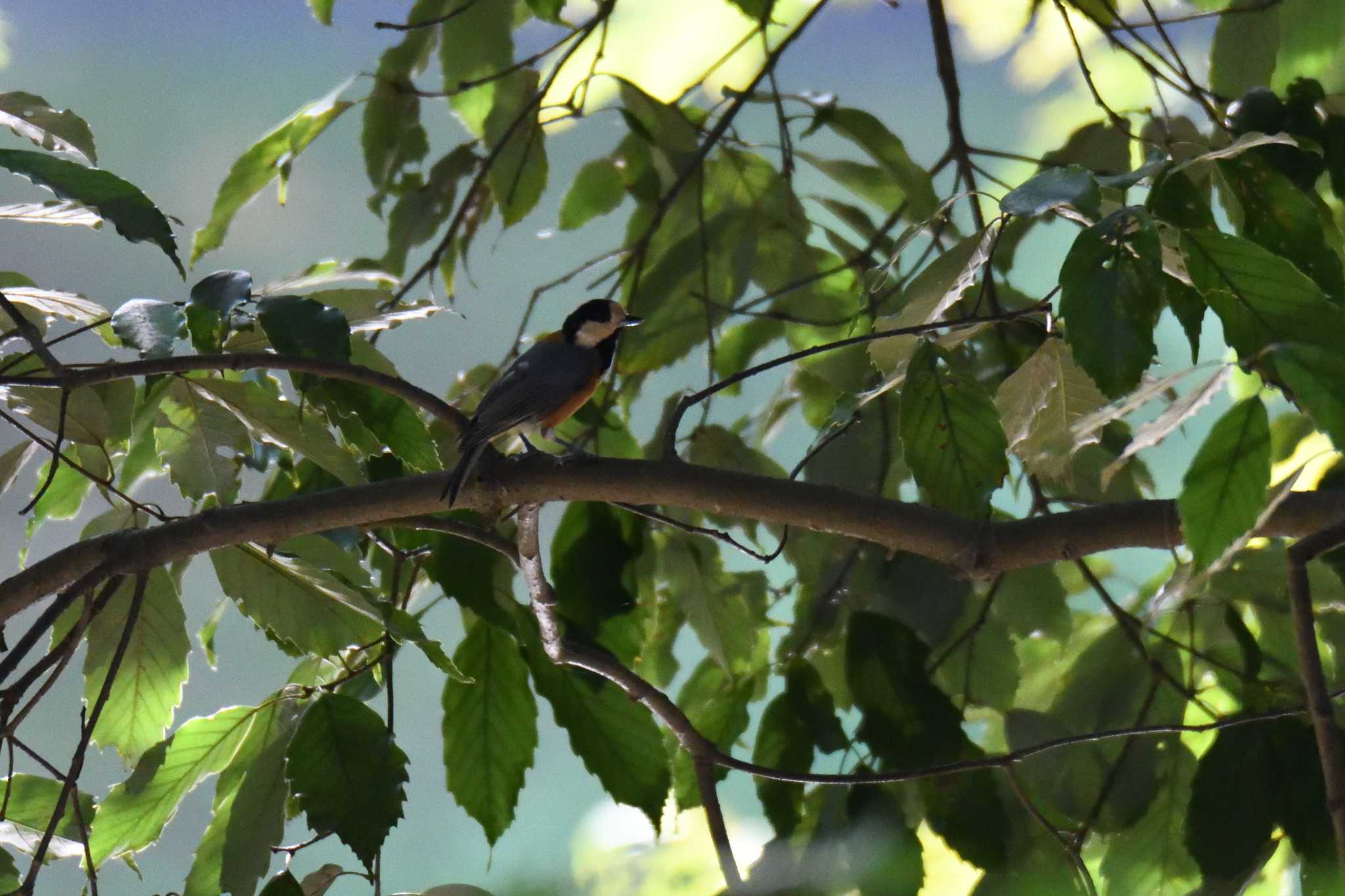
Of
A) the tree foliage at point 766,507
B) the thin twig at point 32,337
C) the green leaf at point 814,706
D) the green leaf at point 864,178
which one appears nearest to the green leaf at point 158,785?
the tree foliage at point 766,507

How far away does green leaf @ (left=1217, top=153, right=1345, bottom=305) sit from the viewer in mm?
610

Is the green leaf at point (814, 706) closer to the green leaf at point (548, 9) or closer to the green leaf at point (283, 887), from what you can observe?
the green leaf at point (283, 887)

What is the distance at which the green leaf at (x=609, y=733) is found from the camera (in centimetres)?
88

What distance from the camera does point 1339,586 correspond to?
0.99 metres

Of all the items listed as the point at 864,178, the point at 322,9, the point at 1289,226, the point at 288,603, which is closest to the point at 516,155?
the point at 322,9

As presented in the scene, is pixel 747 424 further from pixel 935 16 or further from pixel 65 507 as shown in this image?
pixel 65 507

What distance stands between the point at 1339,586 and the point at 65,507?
3.43 ft

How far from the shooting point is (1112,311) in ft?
1.68

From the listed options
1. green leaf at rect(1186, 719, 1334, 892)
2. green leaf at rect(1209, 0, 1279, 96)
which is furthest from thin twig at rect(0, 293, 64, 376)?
green leaf at rect(1209, 0, 1279, 96)

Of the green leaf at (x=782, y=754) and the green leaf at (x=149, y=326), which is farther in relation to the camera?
the green leaf at (x=782, y=754)

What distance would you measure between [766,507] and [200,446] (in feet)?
1.26

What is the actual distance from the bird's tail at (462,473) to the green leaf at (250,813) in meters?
0.22

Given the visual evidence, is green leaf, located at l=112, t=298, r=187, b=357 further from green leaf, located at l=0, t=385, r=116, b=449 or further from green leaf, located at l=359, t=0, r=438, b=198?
green leaf, located at l=359, t=0, r=438, b=198

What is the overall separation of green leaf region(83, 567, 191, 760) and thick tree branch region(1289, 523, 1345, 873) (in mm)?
678
